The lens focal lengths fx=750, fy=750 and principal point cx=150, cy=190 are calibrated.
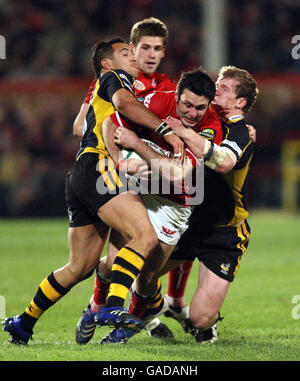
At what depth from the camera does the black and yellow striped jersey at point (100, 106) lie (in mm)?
4961

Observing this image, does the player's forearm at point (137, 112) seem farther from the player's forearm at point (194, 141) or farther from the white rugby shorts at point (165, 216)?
the white rugby shorts at point (165, 216)

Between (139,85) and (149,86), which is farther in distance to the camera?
(149,86)

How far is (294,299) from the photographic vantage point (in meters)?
7.01

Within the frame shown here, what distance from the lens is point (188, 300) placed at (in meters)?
7.18

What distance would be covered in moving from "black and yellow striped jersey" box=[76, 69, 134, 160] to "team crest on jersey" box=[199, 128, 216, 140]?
544 millimetres

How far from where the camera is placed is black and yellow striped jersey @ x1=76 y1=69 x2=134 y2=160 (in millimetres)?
4961

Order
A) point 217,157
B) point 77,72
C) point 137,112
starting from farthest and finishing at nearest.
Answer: point 77,72, point 217,157, point 137,112

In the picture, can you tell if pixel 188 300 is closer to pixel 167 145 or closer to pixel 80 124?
pixel 80 124

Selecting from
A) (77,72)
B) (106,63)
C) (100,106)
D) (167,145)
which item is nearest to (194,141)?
(167,145)

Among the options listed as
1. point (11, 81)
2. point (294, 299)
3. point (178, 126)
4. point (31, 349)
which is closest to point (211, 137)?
point (178, 126)

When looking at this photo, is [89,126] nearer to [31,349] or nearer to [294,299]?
[31,349]

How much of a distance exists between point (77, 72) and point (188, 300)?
9.94m
